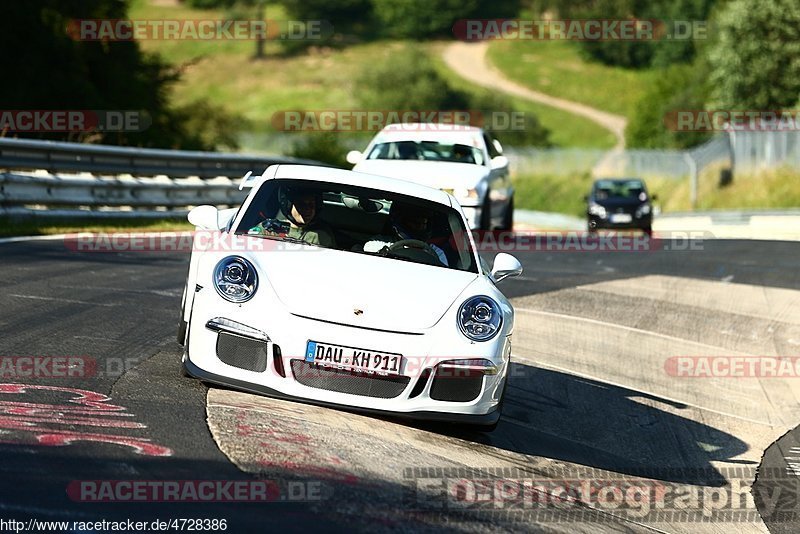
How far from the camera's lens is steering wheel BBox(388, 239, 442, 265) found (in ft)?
24.9

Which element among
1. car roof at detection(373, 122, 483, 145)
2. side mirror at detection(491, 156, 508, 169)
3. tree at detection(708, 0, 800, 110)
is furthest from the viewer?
tree at detection(708, 0, 800, 110)

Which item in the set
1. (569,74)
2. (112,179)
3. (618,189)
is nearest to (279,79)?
(569,74)

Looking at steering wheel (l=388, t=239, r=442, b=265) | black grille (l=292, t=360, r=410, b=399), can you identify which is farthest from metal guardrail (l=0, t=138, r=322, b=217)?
black grille (l=292, t=360, r=410, b=399)

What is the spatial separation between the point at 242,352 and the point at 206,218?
1310 mm

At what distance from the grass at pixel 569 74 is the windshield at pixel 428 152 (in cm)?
9014

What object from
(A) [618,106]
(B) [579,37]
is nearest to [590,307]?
(A) [618,106]

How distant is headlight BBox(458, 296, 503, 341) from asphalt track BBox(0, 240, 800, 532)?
625 mm

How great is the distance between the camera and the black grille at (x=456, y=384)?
21.6 feet

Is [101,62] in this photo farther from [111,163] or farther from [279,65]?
[279,65]

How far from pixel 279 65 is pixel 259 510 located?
115 meters

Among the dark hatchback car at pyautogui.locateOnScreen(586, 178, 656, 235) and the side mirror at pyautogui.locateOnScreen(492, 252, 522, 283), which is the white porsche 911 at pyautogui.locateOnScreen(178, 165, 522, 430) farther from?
the dark hatchback car at pyautogui.locateOnScreen(586, 178, 656, 235)

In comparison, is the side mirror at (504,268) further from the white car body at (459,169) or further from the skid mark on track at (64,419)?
the white car body at (459,169)

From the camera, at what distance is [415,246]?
7.66 m

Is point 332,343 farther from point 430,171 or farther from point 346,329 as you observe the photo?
point 430,171
